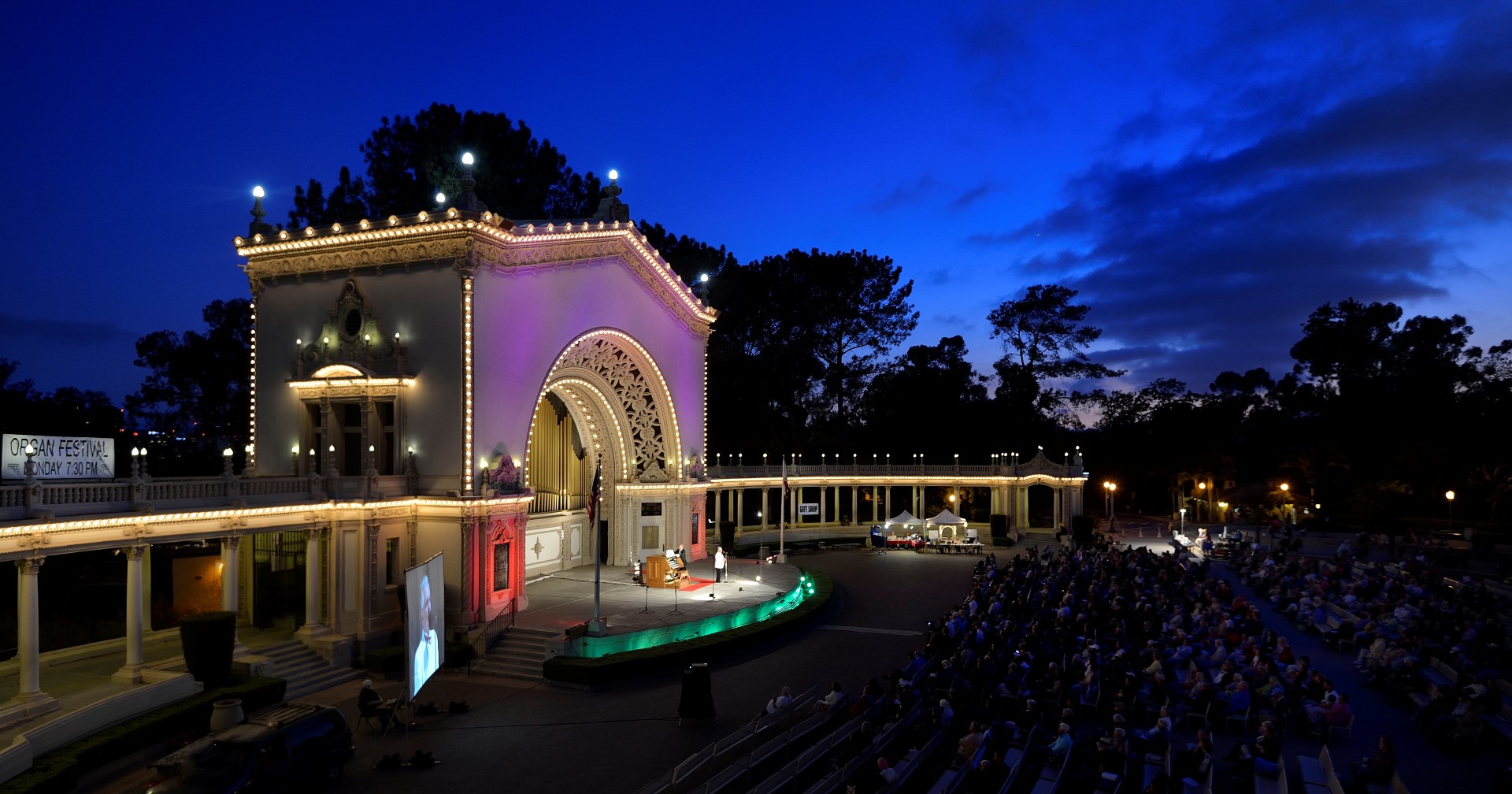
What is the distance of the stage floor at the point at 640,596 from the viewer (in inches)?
945

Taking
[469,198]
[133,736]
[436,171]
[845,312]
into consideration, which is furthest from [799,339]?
[133,736]

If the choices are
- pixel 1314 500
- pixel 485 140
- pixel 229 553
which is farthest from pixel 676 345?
pixel 1314 500

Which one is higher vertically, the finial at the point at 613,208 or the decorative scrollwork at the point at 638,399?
the finial at the point at 613,208

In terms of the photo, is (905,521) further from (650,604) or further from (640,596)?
(650,604)

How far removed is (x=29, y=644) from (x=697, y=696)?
12082 mm

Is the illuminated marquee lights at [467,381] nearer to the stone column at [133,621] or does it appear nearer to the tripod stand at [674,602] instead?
the tripod stand at [674,602]

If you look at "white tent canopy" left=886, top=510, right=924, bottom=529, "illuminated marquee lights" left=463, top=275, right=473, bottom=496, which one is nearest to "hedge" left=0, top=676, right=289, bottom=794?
"illuminated marquee lights" left=463, top=275, right=473, bottom=496

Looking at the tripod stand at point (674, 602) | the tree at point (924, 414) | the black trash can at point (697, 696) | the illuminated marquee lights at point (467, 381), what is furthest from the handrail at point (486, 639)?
the tree at point (924, 414)

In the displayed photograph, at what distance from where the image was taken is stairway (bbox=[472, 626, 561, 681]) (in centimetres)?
2141

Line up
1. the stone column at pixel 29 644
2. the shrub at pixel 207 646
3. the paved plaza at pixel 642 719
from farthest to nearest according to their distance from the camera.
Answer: the shrub at pixel 207 646
the stone column at pixel 29 644
the paved plaza at pixel 642 719

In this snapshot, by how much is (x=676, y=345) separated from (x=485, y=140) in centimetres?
1613

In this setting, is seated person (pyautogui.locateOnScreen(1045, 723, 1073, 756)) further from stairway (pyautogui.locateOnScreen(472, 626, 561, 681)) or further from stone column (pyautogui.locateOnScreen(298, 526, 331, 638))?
stone column (pyautogui.locateOnScreen(298, 526, 331, 638))

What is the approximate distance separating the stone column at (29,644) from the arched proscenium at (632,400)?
16.2 meters

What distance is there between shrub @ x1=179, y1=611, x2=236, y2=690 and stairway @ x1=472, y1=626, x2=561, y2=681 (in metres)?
5.66
